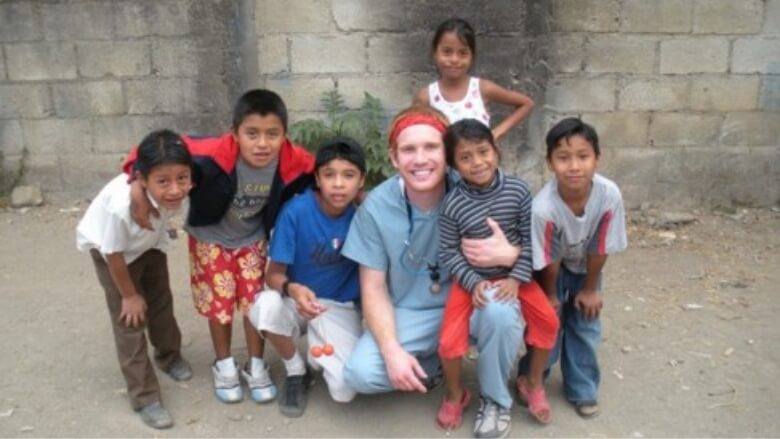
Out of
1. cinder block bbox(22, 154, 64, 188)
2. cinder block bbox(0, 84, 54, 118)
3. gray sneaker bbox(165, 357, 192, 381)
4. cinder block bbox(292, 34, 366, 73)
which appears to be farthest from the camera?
cinder block bbox(22, 154, 64, 188)

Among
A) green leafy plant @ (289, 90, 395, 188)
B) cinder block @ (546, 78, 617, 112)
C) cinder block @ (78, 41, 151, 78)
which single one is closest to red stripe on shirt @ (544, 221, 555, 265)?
green leafy plant @ (289, 90, 395, 188)

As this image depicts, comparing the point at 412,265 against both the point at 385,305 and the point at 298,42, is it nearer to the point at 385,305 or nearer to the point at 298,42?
the point at 385,305

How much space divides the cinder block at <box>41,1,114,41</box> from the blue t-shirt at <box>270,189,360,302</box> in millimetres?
3005

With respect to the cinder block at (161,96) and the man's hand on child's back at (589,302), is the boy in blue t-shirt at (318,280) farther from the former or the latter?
the cinder block at (161,96)

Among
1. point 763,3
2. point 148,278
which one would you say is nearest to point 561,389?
point 148,278

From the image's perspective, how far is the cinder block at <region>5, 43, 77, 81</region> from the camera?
503 centimetres

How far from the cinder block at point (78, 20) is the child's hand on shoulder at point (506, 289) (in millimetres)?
3708

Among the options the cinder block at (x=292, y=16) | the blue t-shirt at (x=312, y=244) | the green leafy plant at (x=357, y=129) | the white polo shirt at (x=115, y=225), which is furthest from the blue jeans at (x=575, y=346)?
the cinder block at (x=292, y=16)

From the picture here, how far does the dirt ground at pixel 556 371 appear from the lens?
274 cm

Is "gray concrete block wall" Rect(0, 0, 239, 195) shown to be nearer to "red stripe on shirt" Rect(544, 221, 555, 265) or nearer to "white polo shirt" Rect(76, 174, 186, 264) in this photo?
"white polo shirt" Rect(76, 174, 186, 264)

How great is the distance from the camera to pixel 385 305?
8.95 feet

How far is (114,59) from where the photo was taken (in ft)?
16.5

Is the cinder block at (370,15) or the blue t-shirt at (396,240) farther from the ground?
the cinder block at (370,15)

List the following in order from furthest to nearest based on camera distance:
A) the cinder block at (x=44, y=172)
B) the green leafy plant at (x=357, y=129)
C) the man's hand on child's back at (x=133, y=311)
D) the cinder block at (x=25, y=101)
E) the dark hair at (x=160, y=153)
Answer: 1. the cinder block at (x=44, y=172)
2. the cinder block at (x=25, y=101)
3. the green leafy plant at (x=357, y=129)
4. the man's hand on child's back at (x=133, y=311)
5. the dark hair at (x=160, y=153)
